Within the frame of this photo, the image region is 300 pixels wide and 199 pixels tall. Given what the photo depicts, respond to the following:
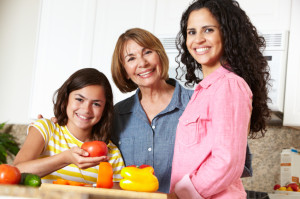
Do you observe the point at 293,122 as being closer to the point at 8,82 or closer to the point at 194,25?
the point at 194,25

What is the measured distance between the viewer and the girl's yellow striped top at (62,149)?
5.53ft

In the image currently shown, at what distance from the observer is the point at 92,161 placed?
1264mm

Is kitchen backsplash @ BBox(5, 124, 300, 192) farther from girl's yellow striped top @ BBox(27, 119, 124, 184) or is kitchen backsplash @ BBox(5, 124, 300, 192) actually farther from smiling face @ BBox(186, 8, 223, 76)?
smiling face @ BBox(186, 8, 223, 76)

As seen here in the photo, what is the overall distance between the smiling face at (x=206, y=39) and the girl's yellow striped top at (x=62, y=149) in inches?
29.1

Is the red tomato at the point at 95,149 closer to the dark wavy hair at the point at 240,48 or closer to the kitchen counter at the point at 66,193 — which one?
the kitchen counter at the point at 66,193

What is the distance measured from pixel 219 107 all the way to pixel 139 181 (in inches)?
13.0

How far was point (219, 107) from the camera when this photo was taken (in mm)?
1123

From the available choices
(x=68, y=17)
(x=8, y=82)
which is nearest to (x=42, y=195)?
(x=68, y=17)

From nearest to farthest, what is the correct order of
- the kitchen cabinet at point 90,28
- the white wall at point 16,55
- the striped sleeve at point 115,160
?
the striped sleeve at point 115,160 → the kitchen cabinet at point 90,28 → the white wall at point 16,55

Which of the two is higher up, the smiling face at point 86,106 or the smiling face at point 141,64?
the smiling face at point 141,64

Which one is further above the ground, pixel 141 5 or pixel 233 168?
pixel 141 5

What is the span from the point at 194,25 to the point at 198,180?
1.85ft

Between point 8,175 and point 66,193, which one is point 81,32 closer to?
point 8,175

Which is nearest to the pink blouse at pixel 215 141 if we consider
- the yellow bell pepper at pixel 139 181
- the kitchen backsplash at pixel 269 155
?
the yellow bell pepper at pixel 139 181
